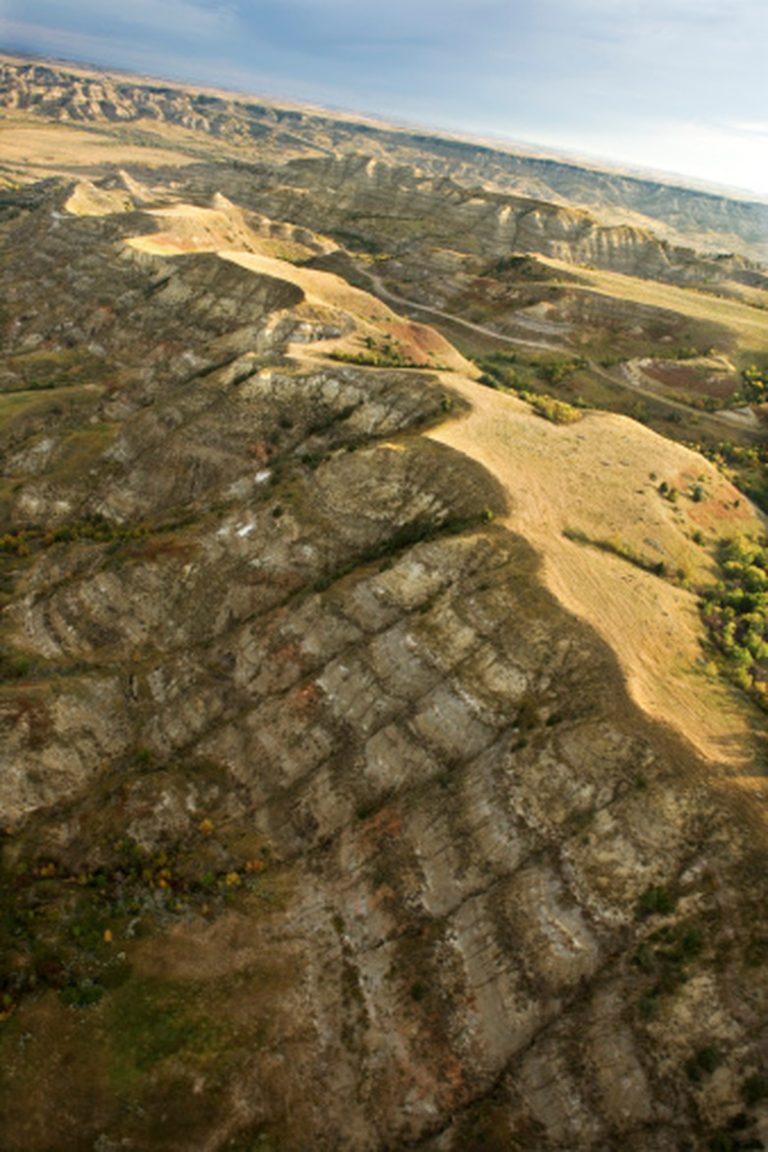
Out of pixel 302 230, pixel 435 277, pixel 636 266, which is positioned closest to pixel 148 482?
pixel 435 277

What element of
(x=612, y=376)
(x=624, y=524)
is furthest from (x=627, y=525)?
(x=612, y=376)

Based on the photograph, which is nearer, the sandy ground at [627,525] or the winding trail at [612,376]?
the sandy ground at [627,525]

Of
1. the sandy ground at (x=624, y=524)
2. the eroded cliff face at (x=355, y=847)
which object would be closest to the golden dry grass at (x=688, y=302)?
the sandy ground at (x=624, y=524)

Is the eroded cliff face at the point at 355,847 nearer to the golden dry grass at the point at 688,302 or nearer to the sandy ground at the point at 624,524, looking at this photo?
the sandy ground at the point at 624,524

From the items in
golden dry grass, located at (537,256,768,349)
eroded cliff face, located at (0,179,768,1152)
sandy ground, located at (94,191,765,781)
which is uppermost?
golden dry grass, located at (537,256,768,349)

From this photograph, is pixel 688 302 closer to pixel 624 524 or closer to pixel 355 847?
pixel 624 524

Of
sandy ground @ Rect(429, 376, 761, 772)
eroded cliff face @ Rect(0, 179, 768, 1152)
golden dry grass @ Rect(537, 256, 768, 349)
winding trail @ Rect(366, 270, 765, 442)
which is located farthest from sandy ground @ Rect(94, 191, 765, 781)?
golden dry grass @ Rect(537, 256, 768, 349)

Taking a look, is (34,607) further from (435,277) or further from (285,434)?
(435,277)

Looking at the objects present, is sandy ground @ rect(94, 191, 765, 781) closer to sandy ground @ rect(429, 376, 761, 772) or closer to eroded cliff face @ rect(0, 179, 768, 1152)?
sandy ground @ rect(429, 376, 761, 772)

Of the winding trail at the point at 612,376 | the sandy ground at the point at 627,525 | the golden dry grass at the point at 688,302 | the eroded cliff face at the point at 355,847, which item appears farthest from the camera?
the golden dry grass at the point at 688,302
